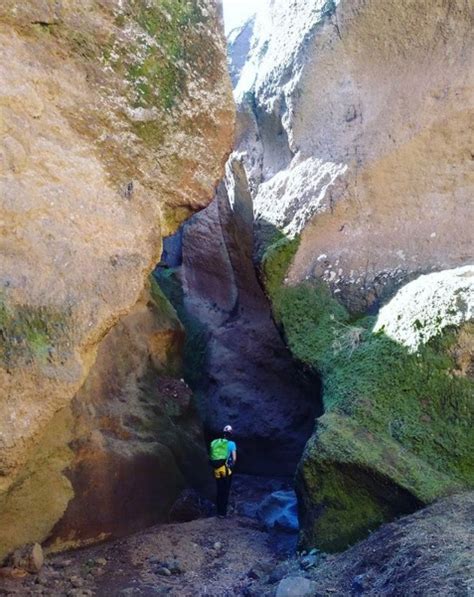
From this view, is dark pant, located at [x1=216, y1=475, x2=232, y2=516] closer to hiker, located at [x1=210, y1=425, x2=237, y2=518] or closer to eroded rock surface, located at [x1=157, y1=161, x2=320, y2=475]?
hiker, located at [x1=210, y1=425, x2=237, y2=518]

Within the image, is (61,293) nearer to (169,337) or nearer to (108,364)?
(108,364)

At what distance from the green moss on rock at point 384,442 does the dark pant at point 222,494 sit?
1686mm

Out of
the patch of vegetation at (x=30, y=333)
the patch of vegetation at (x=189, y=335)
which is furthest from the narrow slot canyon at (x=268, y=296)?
the patch of vegetation at (x=189, y=335)

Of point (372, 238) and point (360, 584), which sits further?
point (372, 238)

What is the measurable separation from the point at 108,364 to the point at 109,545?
6.58ft

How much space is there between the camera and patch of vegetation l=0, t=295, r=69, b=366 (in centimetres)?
463

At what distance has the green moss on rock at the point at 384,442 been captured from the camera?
554 centimetres

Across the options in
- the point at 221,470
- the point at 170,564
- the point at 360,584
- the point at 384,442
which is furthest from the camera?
the point at 221,470

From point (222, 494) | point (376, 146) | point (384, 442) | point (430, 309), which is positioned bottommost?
point (222, 494)

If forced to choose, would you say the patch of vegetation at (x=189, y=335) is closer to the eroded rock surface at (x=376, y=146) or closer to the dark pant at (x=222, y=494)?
the dark pant at (x=222, y=494)

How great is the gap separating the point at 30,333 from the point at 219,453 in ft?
11.3

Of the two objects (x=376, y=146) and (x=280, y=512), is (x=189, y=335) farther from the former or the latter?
(x=376, y=146)

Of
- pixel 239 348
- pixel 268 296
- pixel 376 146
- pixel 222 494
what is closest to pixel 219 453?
pixel 222 494

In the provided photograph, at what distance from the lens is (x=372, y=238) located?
7.60m
